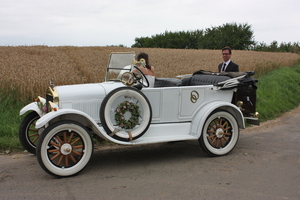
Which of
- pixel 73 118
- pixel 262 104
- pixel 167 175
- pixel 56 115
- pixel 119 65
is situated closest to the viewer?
pixel 56 115

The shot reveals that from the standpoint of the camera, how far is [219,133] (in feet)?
18.4

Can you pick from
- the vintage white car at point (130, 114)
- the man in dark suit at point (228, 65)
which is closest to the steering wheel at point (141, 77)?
the vintage white car at point (130, 114)

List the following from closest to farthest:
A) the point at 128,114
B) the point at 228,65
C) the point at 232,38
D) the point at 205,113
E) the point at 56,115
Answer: the point at 56,115
the point at 128,114
the point at 205,113
the point at 228,65
the point at 232,38

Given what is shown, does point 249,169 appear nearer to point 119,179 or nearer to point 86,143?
point 119,179

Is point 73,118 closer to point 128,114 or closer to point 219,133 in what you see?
point 128,114

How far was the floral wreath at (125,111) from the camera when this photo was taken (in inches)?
194

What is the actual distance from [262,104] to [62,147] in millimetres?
7389

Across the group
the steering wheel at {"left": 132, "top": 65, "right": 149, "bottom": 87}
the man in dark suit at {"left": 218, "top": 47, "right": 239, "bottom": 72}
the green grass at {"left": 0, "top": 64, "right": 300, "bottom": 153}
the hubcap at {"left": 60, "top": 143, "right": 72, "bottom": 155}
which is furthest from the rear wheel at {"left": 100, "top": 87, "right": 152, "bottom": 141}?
the man in dark suit at {"left": 218, "top": 47, "right": 239, "bottom": 72}

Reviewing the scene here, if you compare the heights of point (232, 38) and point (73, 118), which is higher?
point (232, 38)

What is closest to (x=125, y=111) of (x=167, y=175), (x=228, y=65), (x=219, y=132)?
(x=167, y=175)

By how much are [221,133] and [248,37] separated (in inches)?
2103

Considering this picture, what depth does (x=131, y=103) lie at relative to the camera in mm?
4977

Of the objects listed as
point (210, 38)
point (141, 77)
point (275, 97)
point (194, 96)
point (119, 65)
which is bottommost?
point (275, 97)

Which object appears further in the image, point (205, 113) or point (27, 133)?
point (27, 133)
